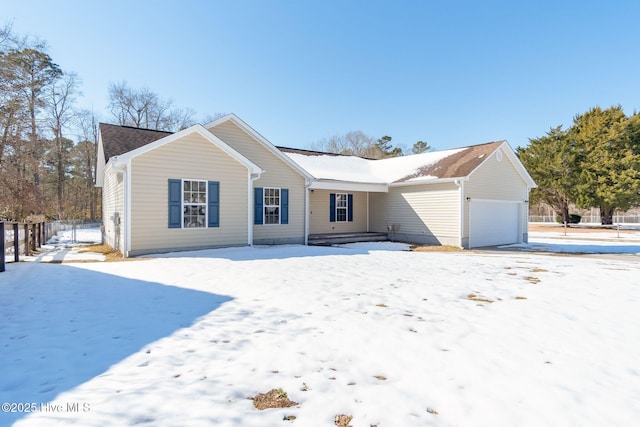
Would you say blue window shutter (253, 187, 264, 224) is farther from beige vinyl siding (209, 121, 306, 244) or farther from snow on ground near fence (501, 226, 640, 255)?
snow on ground near fence (501, 226, 640, 255)

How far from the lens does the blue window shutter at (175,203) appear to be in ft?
34.6

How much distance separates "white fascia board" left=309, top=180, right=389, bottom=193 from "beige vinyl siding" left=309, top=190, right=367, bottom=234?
3.16 ft

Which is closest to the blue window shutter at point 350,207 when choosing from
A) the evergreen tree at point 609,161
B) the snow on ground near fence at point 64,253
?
the snow on ground near fence at point 64,253

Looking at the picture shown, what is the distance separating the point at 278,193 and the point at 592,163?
97.2 feet

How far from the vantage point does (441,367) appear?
10.7 ft

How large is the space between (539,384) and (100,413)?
354 centimetres

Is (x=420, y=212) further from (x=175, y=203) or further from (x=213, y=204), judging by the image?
(x=175, y=203)

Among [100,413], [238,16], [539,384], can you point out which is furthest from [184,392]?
[238,16]

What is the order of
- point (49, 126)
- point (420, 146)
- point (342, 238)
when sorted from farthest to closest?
point (420, 146) < point (49, 126) < point (342, 238)

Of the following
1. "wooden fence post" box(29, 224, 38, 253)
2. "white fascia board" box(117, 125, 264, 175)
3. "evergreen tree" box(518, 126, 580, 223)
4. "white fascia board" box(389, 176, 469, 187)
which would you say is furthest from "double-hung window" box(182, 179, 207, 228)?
"evergreen tree" box(518, 126, 580, 223)

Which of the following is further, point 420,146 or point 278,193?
point 420,146

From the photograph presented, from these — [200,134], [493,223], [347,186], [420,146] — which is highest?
[420,146]

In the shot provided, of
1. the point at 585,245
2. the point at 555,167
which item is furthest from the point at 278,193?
the point at 555,167

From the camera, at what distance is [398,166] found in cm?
1875
